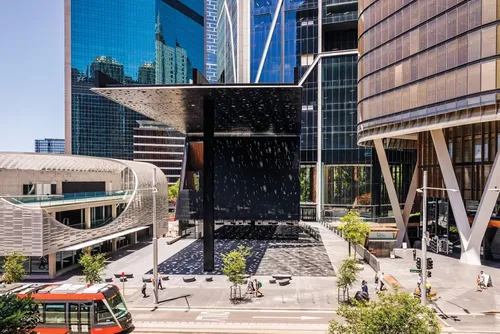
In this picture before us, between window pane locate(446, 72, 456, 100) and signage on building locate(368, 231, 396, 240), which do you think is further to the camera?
signage on building locate(368, 231, 396, 240)

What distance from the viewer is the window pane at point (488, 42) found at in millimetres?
31547

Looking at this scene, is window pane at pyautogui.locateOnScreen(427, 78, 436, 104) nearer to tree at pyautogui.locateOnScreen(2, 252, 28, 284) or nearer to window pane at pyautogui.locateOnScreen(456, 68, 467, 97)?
window pane at pyautogui.locateOnScreen(456, 68, 467, 97)

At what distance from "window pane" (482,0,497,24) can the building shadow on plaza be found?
2309 cm

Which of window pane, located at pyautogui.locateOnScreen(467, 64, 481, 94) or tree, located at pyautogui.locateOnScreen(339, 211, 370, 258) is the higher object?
window pane, located at pyautogui.locateOnScreen(467, 64, 481, 94)

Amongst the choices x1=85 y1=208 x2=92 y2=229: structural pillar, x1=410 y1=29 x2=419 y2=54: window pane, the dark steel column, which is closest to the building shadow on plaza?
the dark steel column

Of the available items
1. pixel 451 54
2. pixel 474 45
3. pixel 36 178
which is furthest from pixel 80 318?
pixel 451 54

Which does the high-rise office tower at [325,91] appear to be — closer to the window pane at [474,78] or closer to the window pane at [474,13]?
the window pane at [474,13]

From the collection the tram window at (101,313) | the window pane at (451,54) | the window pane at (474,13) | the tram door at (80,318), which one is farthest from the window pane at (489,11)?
the tram door at (80,318)

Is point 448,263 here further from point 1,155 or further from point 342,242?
point 1,155

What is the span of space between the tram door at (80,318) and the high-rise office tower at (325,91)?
195ft

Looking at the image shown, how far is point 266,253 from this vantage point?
44500mm

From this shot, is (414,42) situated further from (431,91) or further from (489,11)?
(489,11)

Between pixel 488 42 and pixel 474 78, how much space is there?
9.05 feet

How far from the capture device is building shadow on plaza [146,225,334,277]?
35.9 m
